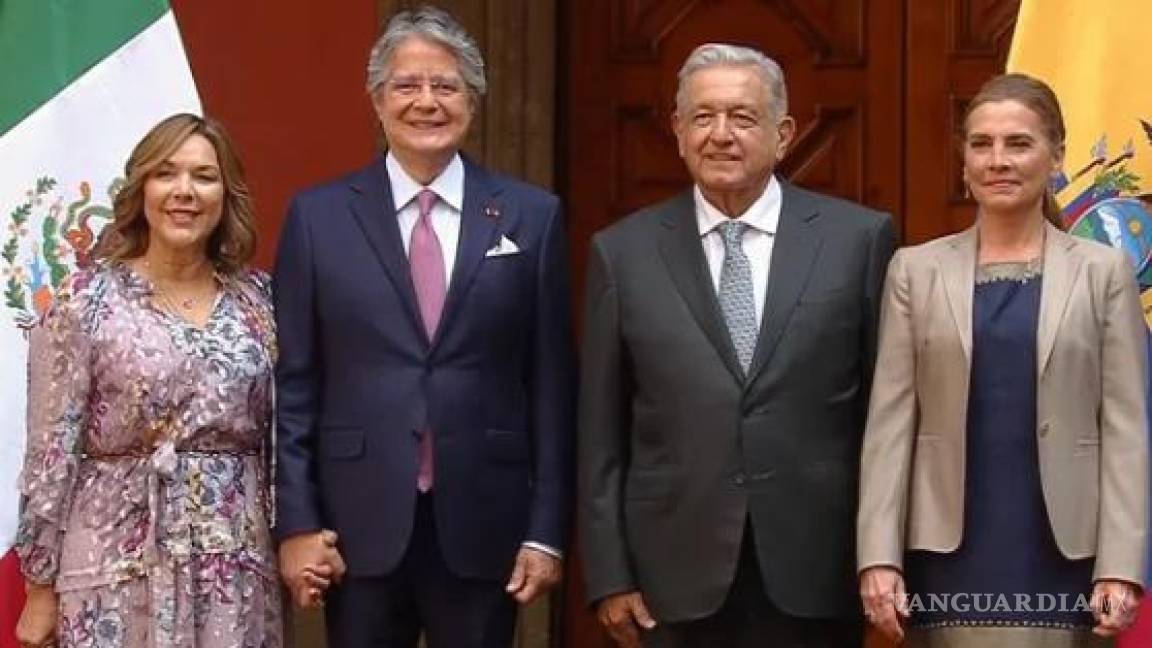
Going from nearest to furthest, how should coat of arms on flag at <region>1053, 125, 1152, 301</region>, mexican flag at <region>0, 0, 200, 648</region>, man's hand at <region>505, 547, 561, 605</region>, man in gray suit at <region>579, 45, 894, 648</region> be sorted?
man in gray suit at <region>579, 45, 894, 648</region>, man's hand at <region>505, 547, 561, 605</region>, coat of arms on flag at <region>1053, 125, 1152, 301</region>, mexican flag at <region>0, 0, 200, 648</region>

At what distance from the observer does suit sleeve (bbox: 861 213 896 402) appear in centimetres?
464

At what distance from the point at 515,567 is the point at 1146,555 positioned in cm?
124

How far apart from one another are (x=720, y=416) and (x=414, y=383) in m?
0.62

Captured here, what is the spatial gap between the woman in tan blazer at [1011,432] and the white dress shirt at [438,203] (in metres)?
0.93

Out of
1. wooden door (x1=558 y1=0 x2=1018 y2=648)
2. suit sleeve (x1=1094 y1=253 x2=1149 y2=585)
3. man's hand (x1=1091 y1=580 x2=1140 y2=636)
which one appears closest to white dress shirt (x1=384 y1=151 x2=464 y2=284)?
suit sleeve (x1=1094 y1=253 x2=1149 y2=585)

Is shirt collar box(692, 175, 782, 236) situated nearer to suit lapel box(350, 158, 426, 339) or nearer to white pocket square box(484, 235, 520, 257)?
white pocket square box(484, 235, 520, 257)

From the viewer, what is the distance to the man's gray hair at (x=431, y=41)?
4.82 m

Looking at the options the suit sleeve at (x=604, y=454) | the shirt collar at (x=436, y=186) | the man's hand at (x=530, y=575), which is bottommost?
the man's hand at (x=530, y=575)

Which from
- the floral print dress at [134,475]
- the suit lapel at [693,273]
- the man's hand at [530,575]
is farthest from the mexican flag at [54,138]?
the suit lapel at [693,273]

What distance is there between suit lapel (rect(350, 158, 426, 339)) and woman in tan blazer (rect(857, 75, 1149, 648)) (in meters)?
0.95

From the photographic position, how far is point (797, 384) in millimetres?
4562

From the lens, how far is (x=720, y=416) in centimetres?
456

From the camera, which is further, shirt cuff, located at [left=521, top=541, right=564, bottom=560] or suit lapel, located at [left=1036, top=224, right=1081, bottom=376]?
shirt cuff, located at [left=521, top=541, right=564, bottom=560]

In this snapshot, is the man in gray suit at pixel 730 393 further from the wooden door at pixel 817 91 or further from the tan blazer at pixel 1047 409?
the wooden door at pixel 817 91
